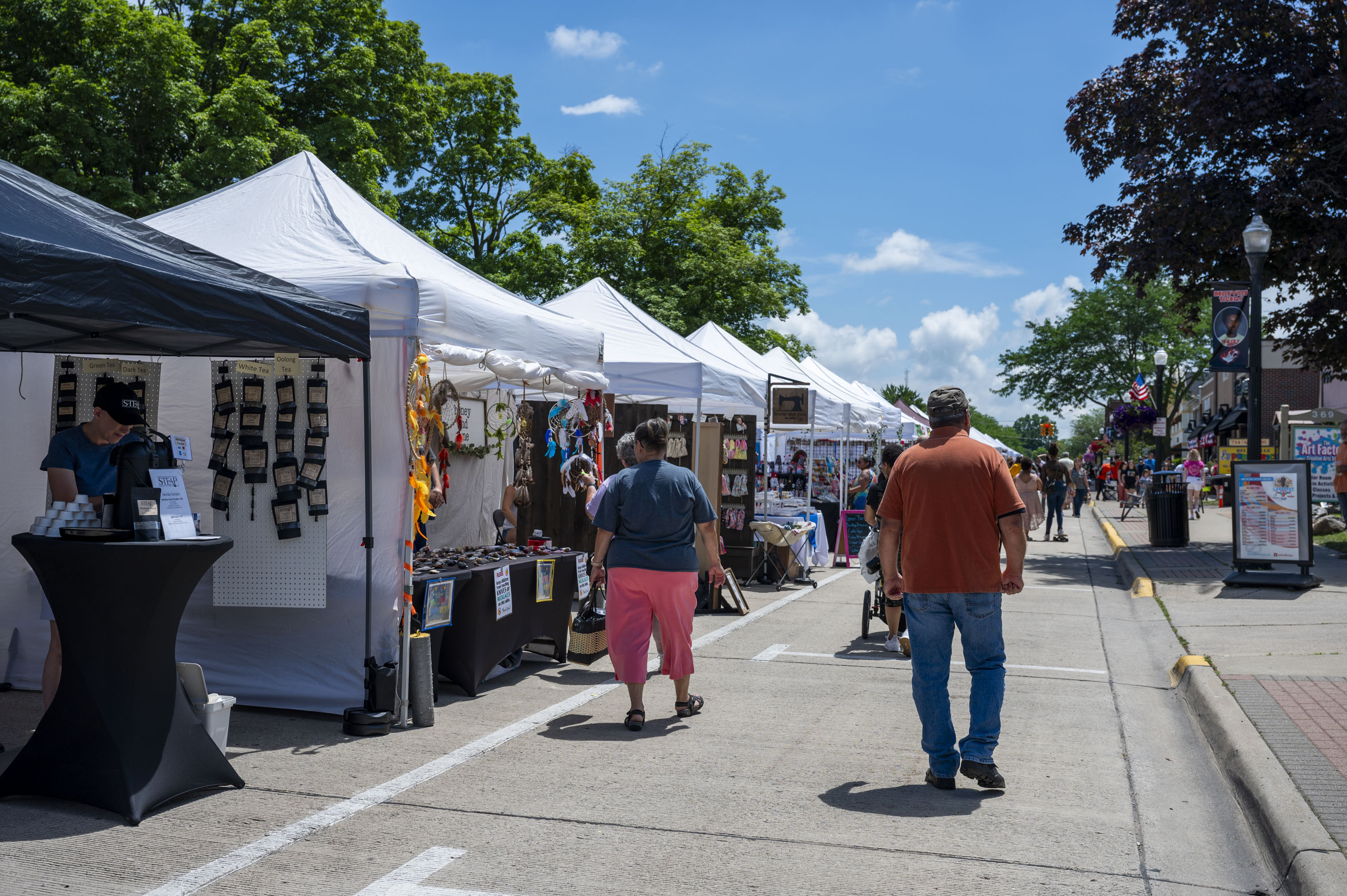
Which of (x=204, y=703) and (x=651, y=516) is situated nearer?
(x=204, y=703)

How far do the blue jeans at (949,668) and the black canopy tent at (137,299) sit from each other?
311 centimetres

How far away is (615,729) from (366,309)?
9.33 feet

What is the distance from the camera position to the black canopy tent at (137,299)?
4.43 metres

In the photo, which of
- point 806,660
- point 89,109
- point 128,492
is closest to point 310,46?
point 89,109

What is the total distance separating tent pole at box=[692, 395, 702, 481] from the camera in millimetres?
12531

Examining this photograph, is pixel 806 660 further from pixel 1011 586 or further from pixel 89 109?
pixel 89 109

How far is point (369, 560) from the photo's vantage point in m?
6.27

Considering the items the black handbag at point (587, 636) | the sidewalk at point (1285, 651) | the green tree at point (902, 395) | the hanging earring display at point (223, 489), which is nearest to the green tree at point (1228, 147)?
the sidewalk at point (1285, 651)

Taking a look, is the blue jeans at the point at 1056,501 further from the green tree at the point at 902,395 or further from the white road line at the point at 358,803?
the green tree at the point at 902,395

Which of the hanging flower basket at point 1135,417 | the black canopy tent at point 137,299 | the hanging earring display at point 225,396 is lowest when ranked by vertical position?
the hanging earring display at point 225,396

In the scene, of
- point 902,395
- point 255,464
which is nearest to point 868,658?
point 255,464

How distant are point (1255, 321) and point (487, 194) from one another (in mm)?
23493

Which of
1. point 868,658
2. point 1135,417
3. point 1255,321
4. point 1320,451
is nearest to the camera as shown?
point 868,658

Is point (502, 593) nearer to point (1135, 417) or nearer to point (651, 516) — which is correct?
point (651, 516)
